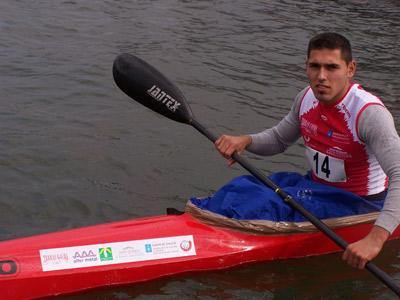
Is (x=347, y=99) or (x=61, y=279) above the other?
(x=347, y=99)

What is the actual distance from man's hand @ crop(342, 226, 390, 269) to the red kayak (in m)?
0.96

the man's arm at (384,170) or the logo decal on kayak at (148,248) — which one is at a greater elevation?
the man's arm at (384,170)

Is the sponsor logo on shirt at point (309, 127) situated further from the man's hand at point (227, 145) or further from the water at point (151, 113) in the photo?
the water at point (151, 113)

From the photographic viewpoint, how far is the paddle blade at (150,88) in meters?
4.83

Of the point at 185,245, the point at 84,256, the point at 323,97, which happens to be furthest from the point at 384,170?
the point at 84,256

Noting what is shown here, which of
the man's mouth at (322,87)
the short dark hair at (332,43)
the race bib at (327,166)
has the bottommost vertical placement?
the race bib at (327,166)

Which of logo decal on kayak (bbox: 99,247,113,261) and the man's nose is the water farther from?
the man's nose

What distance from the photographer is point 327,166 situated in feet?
15.3

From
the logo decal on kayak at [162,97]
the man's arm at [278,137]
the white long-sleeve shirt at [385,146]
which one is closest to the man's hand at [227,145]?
the man's arm at [278,137]

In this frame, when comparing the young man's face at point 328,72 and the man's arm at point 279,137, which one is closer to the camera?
the young man's face at point 328,72

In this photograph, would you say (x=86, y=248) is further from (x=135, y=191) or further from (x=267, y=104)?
(x=267, y=104)

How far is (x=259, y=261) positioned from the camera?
4734 mm

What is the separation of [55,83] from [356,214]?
512cm

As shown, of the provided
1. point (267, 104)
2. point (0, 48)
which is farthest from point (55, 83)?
point (267, 104)
